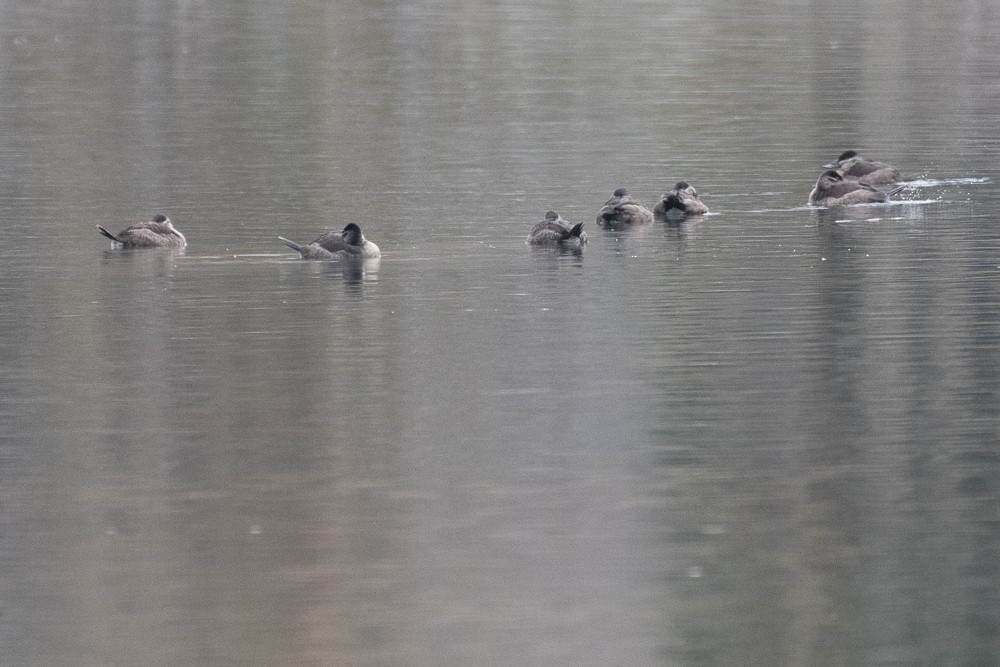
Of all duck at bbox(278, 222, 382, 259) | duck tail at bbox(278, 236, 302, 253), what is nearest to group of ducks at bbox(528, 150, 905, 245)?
duck at bbox(278, 222, 382, 259)

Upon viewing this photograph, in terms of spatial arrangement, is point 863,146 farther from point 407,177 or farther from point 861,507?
point 861,507

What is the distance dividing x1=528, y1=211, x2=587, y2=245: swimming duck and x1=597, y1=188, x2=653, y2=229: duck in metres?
2.36

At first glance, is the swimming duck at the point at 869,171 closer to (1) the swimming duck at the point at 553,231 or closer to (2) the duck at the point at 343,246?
(1) the swimming duck at the point at 553,231

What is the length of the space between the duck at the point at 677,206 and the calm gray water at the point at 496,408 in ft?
1.54

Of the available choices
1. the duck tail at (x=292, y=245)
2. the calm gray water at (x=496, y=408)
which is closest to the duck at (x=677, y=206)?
the calm gray water at (x=496, y=408)

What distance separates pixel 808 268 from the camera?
24.7 metres

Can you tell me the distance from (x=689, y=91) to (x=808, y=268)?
2816cm

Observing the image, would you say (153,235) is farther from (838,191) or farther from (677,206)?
(838,191)

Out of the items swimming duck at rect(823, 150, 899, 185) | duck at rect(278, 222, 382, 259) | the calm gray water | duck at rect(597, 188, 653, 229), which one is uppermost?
swimming duck at rect(823, 150, 899, 185)

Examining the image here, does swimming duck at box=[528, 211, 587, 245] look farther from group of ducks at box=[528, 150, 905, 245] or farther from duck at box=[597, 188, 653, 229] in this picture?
duck at box=[597, 188, 653, 229]

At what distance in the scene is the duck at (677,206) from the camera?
2991 centimetres

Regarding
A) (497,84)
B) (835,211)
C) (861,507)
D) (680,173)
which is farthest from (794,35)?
(861,507)

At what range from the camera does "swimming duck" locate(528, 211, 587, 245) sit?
88.0ft

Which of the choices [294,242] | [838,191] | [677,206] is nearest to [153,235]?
[294,242]
